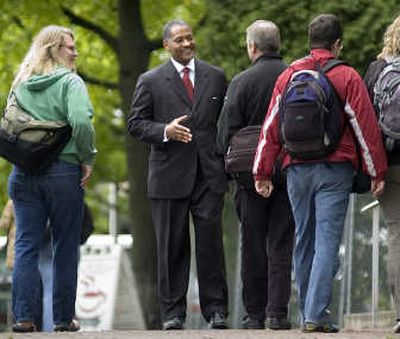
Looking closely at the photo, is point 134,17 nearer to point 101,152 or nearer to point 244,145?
point 101,152

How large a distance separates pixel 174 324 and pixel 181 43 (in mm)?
1921

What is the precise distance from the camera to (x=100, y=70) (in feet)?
88.4

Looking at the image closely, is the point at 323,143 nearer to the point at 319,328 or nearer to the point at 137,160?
the point at 319,328

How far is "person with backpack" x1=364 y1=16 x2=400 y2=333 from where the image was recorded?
11.1m

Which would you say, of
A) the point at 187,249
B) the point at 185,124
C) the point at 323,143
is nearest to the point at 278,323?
the point at 187,249

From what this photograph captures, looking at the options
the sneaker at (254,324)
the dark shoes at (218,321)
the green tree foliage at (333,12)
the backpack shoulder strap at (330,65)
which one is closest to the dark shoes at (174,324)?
the dark shoes at (218,321)

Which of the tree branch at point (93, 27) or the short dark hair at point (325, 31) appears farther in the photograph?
the tree branch at point (93, 27)

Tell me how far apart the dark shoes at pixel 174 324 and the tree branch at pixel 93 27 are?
1045 cm

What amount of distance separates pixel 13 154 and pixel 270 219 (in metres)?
1.80

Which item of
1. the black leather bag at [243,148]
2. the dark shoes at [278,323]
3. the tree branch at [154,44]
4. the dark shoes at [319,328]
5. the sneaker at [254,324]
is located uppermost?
the tree branch at [154,44]

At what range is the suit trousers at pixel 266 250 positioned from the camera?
12.0 metres

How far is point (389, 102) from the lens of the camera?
11.1m

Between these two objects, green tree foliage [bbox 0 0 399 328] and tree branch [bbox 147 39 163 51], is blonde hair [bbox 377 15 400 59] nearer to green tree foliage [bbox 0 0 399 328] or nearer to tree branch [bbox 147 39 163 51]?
green tree foliage [bbox 0 0 399 328]

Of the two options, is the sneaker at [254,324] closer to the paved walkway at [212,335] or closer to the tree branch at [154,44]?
the paved walkway at [212,335]
